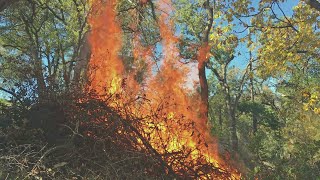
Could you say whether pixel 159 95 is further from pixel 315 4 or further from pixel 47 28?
pixel 47 28

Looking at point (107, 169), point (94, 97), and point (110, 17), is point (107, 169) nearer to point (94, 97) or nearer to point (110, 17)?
point (94, 97)

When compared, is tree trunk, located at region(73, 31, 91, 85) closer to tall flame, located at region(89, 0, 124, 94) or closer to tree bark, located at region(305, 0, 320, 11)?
tall flame, located at region(89, 0, 124, 94)

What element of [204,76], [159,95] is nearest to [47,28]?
[204,76]

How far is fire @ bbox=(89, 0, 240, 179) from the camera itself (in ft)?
20.9

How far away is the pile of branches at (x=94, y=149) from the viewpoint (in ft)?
17.3

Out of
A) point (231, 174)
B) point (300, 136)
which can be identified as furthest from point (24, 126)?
point (300, 136)

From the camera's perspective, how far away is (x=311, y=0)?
869 centimetres

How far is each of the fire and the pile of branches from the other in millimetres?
73

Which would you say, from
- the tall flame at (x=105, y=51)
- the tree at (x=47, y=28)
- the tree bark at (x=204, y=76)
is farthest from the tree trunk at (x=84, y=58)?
the tree bark at (x=204, y=76)

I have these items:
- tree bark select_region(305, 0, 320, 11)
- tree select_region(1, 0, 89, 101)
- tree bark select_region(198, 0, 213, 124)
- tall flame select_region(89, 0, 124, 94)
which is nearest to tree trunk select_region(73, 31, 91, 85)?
tall flame select_region(89, 0, 124, 94)

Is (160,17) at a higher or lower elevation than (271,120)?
lower

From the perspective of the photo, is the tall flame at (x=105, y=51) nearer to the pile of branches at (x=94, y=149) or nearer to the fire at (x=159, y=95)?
the fire at (x=159, y=95)

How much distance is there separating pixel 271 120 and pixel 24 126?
106 ft

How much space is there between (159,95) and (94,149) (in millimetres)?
4747
